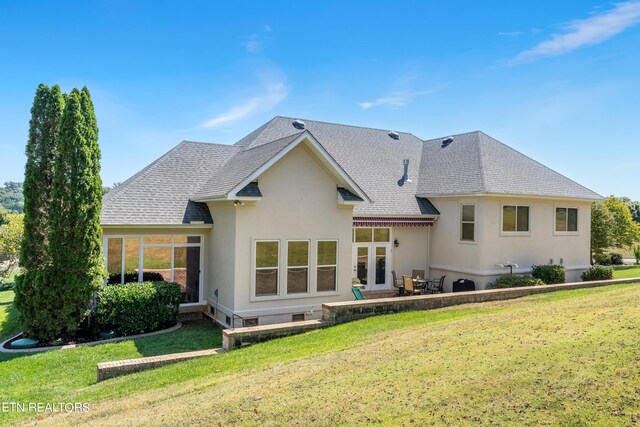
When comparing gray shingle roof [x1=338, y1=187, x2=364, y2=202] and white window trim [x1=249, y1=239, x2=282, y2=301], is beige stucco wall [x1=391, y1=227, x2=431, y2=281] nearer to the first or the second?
gray shingle roof [x1=338, y1=187, x2=364, y2=202]

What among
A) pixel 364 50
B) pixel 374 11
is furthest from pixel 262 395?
pixel 364 50

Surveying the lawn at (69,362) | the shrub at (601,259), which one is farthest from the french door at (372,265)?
the shrub at (601,259)

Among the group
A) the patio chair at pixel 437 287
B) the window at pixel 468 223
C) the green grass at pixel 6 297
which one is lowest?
the green grass at pixel 6 297

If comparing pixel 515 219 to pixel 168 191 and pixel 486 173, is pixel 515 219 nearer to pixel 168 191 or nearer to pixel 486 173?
pixel 486 173

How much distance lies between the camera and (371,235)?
77.6ft

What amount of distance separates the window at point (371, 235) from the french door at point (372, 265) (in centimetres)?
22

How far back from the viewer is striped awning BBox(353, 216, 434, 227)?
22361 millimetres

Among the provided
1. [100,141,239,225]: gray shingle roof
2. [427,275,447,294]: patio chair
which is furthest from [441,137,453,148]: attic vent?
[100,141,239,225]: gray shingle roof

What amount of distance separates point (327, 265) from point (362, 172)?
28.5 feet

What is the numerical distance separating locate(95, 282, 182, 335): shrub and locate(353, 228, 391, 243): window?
984 cm

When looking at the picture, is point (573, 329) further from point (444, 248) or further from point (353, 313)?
point (444, 248)

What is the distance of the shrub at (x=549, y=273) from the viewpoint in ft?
76.4

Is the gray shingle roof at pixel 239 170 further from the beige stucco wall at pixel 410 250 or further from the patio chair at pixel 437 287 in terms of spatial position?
the patio chair at pixel 437 287

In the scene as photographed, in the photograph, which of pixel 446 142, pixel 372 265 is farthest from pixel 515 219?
pixel 446 142
